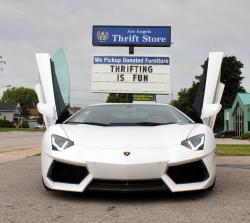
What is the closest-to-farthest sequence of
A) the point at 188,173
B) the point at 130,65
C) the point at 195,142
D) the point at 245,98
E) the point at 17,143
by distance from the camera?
the point at 188,173 < the point at 195,142 < the point at 130,65 < the point at 17,143 < the point at 245,98

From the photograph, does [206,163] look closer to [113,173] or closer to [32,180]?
[113,173]

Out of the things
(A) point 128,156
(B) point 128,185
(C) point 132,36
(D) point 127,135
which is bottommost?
(B) point 128,185

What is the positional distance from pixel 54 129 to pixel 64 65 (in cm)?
390

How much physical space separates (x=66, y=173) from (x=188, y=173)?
4.06ft

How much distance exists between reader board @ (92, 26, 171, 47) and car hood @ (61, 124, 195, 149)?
1381 cm

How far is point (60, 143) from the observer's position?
16.3ft

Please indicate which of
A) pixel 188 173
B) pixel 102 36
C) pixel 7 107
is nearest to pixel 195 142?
pixel 188 173

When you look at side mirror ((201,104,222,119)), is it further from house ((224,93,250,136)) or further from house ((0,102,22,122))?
house ((0,102,22,122))

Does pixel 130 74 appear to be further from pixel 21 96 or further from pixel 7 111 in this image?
pixel 21 96

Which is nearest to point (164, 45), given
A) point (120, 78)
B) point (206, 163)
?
point (120, 78)

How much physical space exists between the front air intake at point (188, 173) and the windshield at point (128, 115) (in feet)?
3.33

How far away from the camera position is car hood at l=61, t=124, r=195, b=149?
482 centimetres

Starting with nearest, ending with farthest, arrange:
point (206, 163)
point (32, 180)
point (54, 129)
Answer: point (206, 163), point (54, 129), point (32, 180)

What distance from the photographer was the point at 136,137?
16.3ft
